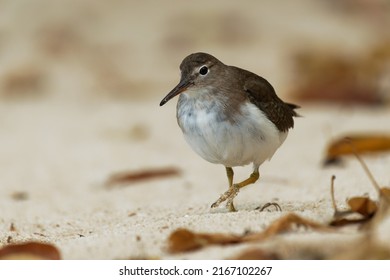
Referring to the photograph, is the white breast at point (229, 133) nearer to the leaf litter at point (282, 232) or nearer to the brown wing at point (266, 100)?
the brown wing at point (266, 100)

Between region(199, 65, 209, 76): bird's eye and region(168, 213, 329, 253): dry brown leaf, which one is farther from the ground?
region(199, 65, 209, 76): bird's eye

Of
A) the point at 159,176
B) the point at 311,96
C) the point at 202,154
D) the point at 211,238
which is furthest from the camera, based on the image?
the point at 311,96

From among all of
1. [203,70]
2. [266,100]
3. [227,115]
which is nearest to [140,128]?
[203,70]

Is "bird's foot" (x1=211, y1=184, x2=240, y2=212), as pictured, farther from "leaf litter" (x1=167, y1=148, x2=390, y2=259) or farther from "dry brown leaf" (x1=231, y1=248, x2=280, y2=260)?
"dry brown leaf" (x1=231, y1=248, x2=280, y2=260)

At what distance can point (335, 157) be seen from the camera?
696 cm

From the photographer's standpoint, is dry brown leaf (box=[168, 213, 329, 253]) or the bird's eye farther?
the bird's eye

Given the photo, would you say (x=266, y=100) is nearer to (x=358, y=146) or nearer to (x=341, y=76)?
(x=358, y=146)

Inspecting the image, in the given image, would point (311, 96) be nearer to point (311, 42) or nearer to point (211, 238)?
point (311, 42)

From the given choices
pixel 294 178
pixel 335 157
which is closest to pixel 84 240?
pixel 294 178

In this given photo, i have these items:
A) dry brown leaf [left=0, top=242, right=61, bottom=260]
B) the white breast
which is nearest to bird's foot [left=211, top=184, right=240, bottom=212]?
the white breast

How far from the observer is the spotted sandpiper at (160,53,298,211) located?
4.95m

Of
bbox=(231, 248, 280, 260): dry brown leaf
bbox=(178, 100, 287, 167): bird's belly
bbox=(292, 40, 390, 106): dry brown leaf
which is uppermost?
bbox=(292, 40, 390, 106): dry brown leaf

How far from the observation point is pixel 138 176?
7133mm
